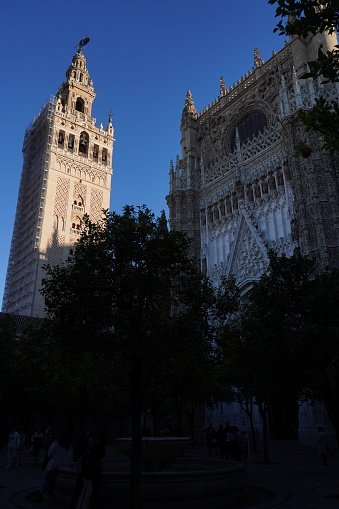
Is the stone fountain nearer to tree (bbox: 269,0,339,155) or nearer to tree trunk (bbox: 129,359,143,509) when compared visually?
tree trunk (bbox: 129,359,143,509)

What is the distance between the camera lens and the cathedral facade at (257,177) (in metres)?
22.3

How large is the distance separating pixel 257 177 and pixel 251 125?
640 centimetres

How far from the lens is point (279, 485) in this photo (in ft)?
32.4

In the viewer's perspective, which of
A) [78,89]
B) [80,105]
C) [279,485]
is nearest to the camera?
[279,485]

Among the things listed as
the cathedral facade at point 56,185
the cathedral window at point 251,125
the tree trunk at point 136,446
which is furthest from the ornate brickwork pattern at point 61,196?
the tree trunk at point 136,446

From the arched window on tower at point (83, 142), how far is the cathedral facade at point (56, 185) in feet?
0.41

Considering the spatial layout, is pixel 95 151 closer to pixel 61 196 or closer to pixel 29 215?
pixel 61 196

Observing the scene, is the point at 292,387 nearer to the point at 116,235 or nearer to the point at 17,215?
the point at 116,235

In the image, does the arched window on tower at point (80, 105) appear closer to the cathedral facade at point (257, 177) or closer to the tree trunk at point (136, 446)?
the cathedral facade at point (257, 177)

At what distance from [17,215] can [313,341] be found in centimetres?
4326

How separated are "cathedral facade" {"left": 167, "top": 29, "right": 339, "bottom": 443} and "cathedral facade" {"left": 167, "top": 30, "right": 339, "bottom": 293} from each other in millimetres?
68

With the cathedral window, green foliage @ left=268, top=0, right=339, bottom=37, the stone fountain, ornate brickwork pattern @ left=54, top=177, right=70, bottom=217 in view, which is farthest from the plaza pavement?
ornate brickwork pattern @ left=54, top=177, right=70, bottom=217

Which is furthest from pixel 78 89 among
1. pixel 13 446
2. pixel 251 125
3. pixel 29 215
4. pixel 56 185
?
pixel 13 446

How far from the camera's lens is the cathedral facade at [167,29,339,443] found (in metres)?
22.0
